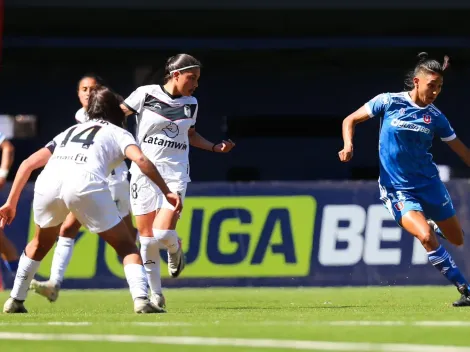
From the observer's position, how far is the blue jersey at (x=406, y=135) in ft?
41.1

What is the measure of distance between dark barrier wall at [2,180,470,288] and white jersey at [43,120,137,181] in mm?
6925

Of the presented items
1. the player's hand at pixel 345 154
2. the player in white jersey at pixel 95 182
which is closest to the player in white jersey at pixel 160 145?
the player in white jersey at pixel 95 182

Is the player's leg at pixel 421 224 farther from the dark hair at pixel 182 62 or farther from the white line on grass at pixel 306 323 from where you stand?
the white line on grass at pixel 306 323

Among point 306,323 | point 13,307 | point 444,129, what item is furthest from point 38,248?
point 444,129

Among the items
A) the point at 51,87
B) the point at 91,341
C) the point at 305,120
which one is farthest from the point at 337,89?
the point at 91,341

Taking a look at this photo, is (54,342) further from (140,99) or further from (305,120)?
(305,120)

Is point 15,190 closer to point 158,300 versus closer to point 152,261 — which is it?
point 152,261

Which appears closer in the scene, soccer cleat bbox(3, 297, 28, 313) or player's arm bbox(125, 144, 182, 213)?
player's arm bbox(125, 144, 182, 213)

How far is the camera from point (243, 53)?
2662 centimetres

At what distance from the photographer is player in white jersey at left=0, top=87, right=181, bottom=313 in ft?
35.3

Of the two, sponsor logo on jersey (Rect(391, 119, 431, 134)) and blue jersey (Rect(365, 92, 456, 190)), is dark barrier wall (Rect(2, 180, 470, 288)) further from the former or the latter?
sponsor logo on jersey (Rect(391, 119, 431, 134))

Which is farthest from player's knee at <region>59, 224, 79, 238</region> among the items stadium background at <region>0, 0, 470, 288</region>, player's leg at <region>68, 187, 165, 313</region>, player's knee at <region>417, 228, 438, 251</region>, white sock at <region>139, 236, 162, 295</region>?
stadium background at <region>0, 0, 470, 288</region>

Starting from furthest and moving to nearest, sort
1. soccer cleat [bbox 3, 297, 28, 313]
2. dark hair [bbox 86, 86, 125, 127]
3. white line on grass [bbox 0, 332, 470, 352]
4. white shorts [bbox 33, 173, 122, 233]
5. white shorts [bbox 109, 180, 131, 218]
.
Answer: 1. white shorts [bbox 109, 180, 131, 218]
2. soccer cleat [bbox 3, 297, 28, 313]
3. dark hair [bbox 86, 86, 125, 127]
4. white shorts [bbox 33, 173, 122, 233]
5. white line on grass [bbox 0, 332, 470, 352]

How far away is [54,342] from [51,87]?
1966 centimetres
